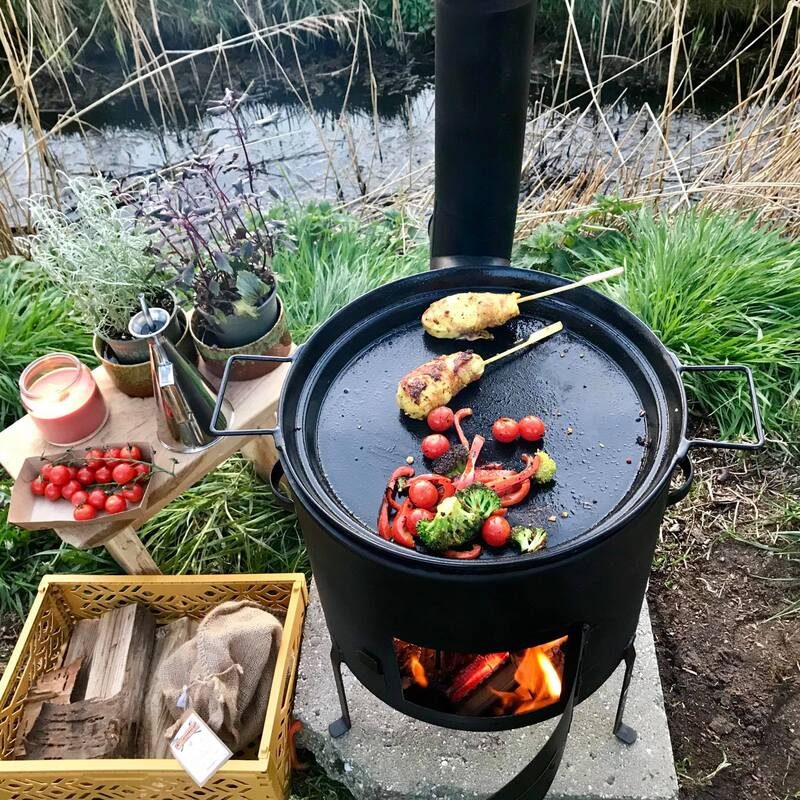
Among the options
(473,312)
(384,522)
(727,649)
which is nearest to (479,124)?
(473,312)

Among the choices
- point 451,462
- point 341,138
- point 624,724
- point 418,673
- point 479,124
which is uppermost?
point 479,124

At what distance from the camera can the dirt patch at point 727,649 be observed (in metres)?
2.75

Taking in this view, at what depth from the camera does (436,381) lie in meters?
2.10

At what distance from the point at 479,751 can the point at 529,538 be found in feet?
4.08

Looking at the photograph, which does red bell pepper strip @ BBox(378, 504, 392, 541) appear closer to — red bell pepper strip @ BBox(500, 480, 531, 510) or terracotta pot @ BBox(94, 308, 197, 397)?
red bell pepper strip @ BBox(500, 480, 531, 510)

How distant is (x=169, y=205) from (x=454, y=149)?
1055mm

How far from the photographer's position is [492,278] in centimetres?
247

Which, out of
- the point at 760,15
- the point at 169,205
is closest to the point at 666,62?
the point at 760,15

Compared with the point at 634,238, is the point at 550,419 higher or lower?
higher

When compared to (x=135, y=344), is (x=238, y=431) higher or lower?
higher

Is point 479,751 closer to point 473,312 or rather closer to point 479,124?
point 473,312

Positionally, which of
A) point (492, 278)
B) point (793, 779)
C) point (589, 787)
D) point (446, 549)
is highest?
point (492, 278)

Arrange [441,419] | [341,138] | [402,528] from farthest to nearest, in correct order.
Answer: [341,138]
[441,419]
[402,528]

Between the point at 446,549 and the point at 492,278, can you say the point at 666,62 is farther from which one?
the point at 446,549
